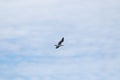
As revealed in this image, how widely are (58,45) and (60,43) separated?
8.07ft

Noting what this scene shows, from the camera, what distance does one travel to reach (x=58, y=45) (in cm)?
6412

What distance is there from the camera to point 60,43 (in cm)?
6606

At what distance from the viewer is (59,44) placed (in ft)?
215

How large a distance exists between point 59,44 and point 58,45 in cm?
161

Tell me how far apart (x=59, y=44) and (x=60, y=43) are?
93 cm
